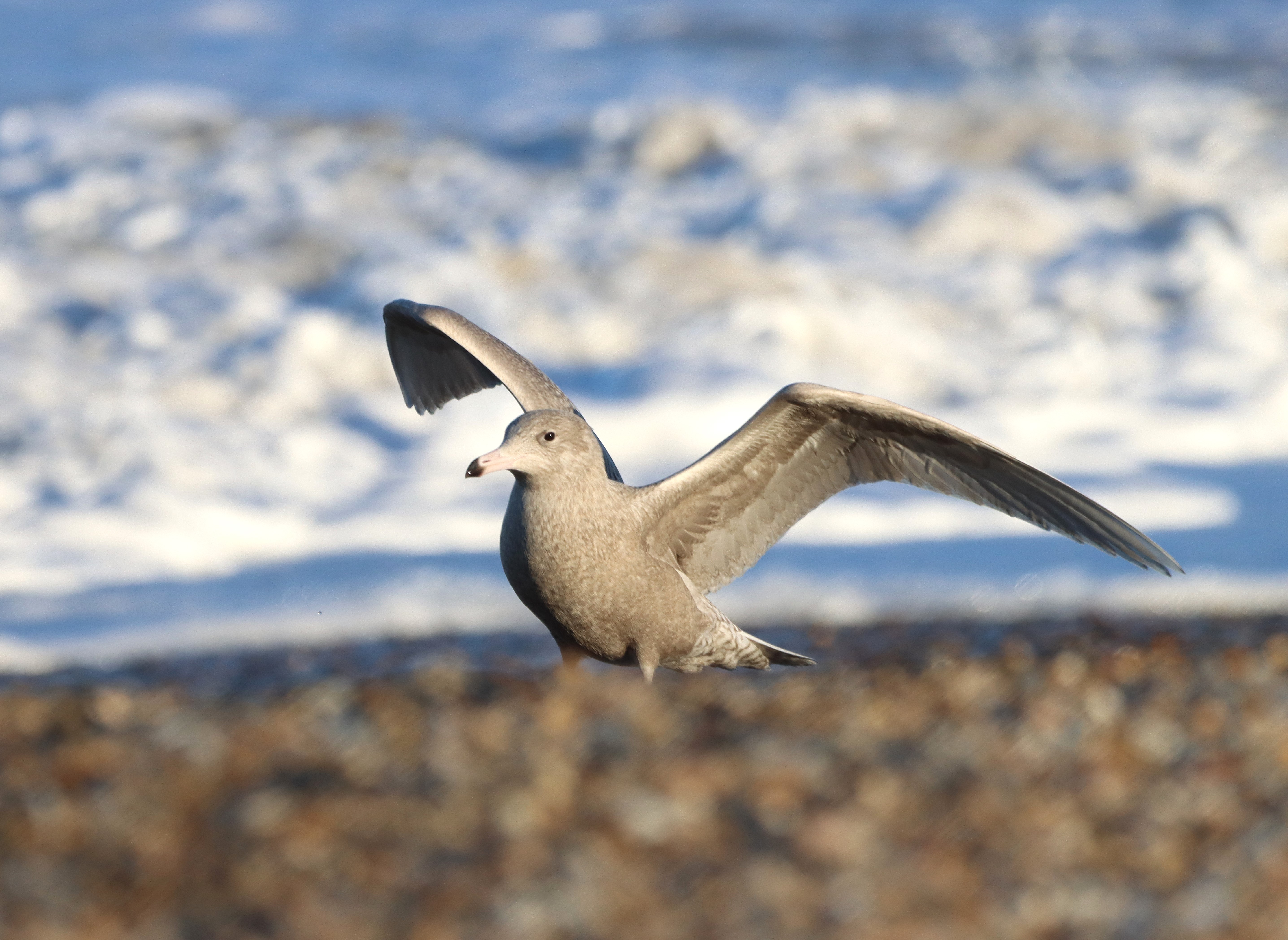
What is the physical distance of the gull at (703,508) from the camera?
5.16 m

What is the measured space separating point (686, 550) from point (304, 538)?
18.4ft

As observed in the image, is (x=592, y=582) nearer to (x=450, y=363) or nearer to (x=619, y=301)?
(x=450, y=363)

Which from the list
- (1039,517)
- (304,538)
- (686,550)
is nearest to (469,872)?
(686,550)

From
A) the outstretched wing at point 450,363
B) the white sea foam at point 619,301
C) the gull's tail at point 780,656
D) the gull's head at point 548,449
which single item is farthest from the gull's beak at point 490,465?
the white sea foam at point 619,301

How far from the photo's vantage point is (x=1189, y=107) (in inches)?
797

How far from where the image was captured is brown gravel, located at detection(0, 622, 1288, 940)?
2943 millimetres

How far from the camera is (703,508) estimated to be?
571 centimetres

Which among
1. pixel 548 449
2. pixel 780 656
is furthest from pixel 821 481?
pixel 548 449

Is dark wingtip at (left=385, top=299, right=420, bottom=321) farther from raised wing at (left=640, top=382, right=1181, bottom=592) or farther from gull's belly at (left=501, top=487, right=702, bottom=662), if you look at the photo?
raised wing at (left=640, top=382, right=1181, bottom=592)

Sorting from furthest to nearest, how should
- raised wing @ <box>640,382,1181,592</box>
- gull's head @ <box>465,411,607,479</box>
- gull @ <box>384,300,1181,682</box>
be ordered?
raised wing @ <box>640,382,1181,592</box>
gull @ <box>384,300,1181,682</box>
gull's head @ <box>465,411,607,479</box>

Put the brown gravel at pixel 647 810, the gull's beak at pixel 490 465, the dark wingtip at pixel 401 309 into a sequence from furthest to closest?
the dark wingtip at pixel 401 309, the gull's beak at pixel 490 465, the brown gravel at pixel 647 810

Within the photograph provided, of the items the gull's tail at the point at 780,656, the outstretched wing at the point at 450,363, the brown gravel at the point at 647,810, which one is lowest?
the brown gravel at the point at 647,810

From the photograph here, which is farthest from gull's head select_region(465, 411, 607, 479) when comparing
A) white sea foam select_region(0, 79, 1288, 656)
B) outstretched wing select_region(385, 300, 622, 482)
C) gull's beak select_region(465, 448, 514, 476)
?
white sea foam select_region(0, 79, 1288, 656)

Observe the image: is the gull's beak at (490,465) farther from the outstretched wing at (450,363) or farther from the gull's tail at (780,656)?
the gull's tail at (780,656)
